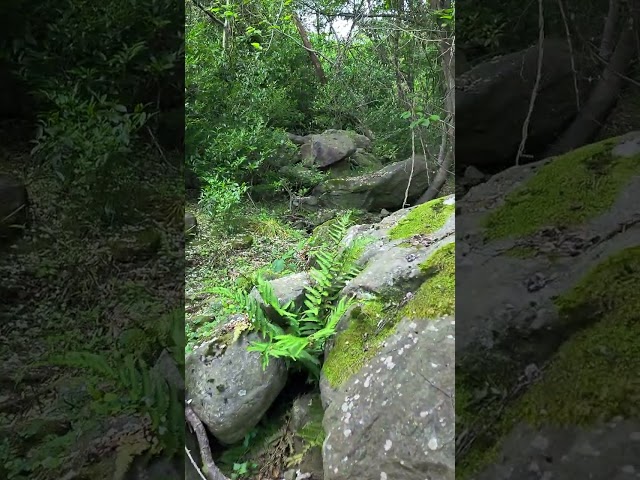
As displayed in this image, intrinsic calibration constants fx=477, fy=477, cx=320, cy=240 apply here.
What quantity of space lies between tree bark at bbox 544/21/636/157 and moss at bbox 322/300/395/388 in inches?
59.2

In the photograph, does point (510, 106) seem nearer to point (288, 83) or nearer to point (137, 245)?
point (137, 245)

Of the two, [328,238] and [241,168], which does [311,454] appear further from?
[241,168]

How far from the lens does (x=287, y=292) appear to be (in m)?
3.06

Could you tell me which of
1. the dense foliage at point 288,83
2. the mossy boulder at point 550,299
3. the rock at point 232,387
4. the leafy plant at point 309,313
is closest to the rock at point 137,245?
the mossy boulder at point 550,299

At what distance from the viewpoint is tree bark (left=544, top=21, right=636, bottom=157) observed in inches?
30.6

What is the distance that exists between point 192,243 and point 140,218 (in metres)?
4.19

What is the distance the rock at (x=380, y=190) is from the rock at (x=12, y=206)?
19.2ft

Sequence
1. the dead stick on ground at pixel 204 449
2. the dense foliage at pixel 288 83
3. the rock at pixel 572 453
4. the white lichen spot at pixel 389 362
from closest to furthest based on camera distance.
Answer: the rock at pixel 572 453 → the white lichen spot at pixel 389 362 → the dead stick on ground at pixel 204 449 → the dense foliage at pixel 288 83

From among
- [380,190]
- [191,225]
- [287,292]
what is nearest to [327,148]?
[380,190]

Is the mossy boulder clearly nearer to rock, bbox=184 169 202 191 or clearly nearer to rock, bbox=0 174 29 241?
rock, bbox=0 174 29 241

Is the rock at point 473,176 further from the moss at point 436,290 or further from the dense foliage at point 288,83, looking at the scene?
the dense foliage at point 288,83

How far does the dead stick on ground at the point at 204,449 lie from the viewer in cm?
234

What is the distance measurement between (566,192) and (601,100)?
0.53ft

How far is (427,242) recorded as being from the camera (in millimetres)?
2764
